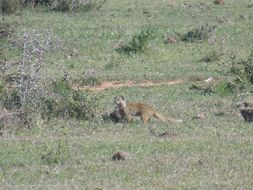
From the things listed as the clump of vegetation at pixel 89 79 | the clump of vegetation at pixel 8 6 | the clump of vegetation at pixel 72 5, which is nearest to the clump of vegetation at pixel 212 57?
the clump of vegetation at pixel 89 79

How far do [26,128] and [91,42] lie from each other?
8137 millimetres

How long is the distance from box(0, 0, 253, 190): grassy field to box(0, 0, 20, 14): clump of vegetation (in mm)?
394

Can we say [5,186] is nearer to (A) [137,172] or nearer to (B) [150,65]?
(A) [137,172]

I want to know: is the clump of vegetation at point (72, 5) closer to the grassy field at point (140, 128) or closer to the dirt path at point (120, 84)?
the grassy field at point (140, 128)

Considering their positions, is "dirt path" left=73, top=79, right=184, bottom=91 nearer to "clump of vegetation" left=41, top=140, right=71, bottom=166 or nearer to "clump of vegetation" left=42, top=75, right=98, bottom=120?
"clump of vegetation" left=42, top=75, right=98, bottom=120

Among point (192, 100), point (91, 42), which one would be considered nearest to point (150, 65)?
point (91, 42)

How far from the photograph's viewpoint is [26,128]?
11516mm

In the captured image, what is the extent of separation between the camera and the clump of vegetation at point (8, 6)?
74.5 feet

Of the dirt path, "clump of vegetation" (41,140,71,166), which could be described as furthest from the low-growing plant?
"clump of vegetation" (41,140,71,166)

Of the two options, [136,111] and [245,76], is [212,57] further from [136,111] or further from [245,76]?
[136,111]

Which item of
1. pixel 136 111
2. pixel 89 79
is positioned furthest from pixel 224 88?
pixel 136 111

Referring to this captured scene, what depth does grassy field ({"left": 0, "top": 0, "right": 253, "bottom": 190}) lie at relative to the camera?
28.6ft

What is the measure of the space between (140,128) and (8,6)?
39.2 ft

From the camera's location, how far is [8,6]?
22797 mm
